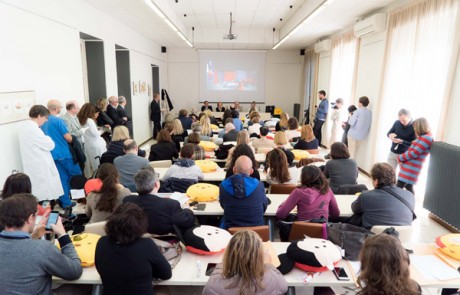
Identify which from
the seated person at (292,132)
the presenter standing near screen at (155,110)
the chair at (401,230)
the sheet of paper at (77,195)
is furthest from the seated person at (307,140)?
the presenter standing near screen at (155,110)

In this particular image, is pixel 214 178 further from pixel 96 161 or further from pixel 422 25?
pixel 422 25

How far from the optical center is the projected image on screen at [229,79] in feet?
48.6

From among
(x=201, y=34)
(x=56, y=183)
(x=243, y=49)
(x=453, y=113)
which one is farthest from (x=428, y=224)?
(x=243, y=49)

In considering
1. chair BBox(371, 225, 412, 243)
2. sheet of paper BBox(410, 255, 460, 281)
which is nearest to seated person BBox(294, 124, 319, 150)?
chair BBox(371, 225, 412, 243)

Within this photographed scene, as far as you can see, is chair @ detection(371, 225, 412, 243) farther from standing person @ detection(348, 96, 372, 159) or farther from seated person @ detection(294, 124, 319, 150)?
standing person @ detection(348, 96, 372, 159)

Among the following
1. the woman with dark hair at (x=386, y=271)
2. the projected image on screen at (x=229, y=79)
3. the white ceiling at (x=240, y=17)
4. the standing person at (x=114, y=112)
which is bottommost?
the woman with dark hair at (x=386, y=271)

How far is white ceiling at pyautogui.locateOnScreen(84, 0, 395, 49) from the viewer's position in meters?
6.95

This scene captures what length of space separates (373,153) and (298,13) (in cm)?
433

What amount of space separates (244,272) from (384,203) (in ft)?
5.85

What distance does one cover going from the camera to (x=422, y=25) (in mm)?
5520

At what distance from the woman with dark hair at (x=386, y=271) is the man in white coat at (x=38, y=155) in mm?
4351

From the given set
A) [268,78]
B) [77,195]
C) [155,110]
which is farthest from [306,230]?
[268,78]

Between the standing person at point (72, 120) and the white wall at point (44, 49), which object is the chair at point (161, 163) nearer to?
the standing person at point (72, 120)

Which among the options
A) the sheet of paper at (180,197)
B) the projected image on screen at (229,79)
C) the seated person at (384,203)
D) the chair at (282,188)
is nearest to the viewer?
the seated person at (384,203)
